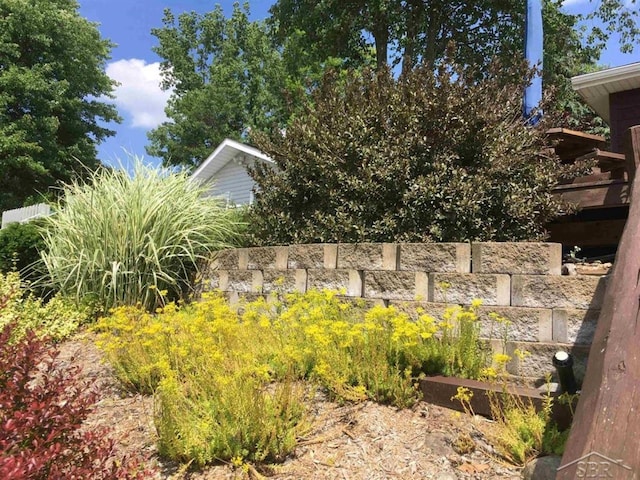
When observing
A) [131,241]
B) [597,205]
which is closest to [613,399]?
[597,205]

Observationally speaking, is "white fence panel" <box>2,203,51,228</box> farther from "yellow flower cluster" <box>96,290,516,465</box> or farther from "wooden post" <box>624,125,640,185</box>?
"wooden post" <box>624,125,640,185</box>

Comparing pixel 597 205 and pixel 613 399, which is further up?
pixel 597 205

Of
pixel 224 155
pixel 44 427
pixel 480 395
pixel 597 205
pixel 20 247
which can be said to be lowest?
pixel 480 395

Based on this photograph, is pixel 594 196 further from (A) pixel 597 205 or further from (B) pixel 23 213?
(B) pixel 23 213

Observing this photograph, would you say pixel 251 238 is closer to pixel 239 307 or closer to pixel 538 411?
pixel 239 307

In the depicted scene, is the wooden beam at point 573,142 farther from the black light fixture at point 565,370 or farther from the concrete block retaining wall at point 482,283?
the black light fixture at point 565,370

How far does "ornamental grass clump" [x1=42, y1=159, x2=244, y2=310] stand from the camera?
5340 mm

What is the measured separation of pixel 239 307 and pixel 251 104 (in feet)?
82.1

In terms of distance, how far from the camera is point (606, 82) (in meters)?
8.95

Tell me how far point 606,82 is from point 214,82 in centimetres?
2246

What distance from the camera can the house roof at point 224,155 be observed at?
1473cm

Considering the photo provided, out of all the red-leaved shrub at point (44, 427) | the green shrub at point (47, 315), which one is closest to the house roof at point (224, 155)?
the green shrub at point (47, 315)

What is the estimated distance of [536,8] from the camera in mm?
8641

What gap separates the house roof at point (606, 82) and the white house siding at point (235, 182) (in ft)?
31.0
